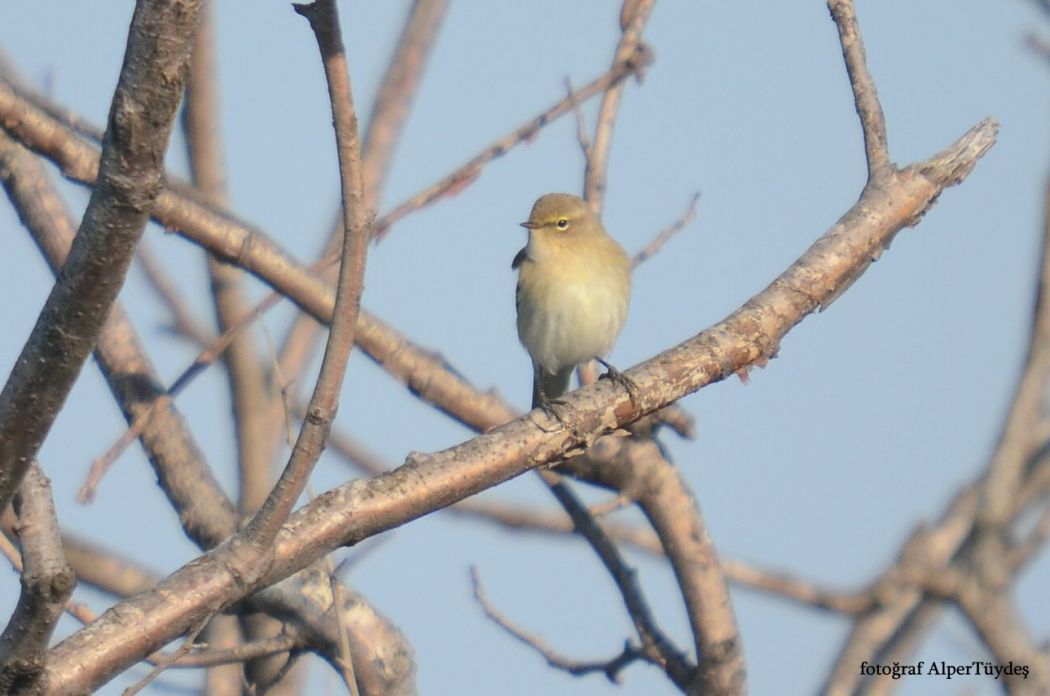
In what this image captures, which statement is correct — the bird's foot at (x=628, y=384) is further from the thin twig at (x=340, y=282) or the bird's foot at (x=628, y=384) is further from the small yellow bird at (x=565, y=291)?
the small yellow bird at (x=565, y=291)

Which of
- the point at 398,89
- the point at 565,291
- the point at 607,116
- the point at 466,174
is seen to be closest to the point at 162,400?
the point at 466,174

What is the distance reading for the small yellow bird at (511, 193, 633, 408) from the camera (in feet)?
23.5

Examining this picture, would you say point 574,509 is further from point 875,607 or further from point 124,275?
point 124,275

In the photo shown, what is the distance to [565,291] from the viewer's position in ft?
23.9

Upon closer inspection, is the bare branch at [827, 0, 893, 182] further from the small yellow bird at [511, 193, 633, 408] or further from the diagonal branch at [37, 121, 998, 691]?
the small yellow bird at [511, 193, 633, 408]

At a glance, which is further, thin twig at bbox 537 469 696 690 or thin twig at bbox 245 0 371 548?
thin twig at bbox 537 469 696 690

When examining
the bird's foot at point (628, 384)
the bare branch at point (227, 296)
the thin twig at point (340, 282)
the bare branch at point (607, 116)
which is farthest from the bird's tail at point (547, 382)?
the thin twig at point (340, 282)

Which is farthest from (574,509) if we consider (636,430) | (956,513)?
(956,513)

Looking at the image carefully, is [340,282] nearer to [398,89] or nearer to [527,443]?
[527,443]

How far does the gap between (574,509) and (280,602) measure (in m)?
1.23

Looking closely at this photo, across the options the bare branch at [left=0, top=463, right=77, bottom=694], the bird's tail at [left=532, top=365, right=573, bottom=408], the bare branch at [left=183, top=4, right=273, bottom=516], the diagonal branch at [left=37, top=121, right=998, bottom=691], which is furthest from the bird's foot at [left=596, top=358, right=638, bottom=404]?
the bird's tail at [left=532, top=365, right=573, bottom=408]

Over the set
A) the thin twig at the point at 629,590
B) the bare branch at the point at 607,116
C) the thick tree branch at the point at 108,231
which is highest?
the bare branch at the point at 607,116

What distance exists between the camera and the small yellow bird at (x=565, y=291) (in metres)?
7.16

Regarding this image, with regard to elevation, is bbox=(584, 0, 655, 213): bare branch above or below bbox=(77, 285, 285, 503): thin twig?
above
